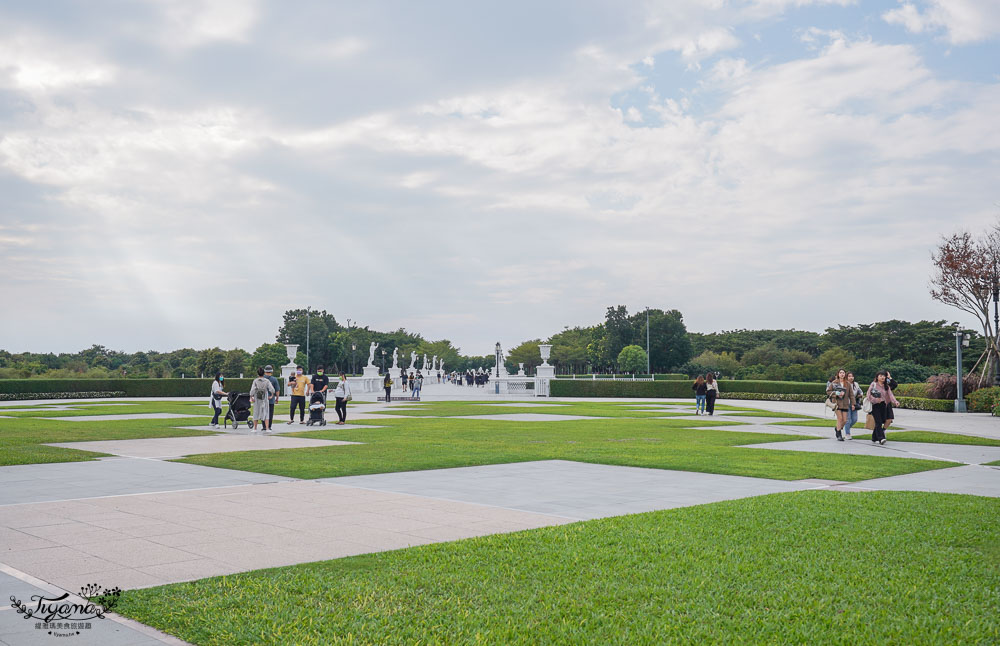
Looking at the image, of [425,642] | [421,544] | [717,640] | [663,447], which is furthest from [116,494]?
[663,447]

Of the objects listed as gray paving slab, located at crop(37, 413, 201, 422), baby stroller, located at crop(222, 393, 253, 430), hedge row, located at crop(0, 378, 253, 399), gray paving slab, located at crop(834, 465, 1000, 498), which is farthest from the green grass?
hedge row, located at crop(0, 378, 253, 399)

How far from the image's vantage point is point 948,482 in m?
12.0

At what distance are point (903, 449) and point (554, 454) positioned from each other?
301 inches

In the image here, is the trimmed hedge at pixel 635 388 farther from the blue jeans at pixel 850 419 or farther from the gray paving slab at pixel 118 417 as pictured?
the blue jeans at pixel 850 419

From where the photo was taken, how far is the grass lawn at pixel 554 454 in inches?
517

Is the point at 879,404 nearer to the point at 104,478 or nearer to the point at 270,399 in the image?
the point at 270,399

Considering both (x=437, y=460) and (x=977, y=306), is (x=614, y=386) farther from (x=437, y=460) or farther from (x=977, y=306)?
(x=437, y=460)

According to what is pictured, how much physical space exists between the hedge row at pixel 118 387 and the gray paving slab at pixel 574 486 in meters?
42.0

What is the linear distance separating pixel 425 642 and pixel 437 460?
9.49m

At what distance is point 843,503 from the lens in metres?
9.49

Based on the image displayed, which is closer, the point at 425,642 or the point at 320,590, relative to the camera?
the point at 425,642

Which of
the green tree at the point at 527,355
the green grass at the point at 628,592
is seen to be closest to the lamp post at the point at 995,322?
the green grass at the point at 628,592

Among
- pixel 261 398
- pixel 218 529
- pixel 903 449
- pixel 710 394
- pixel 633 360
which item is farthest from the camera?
pixel 633 360

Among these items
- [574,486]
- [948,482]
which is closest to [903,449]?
[948,482]
